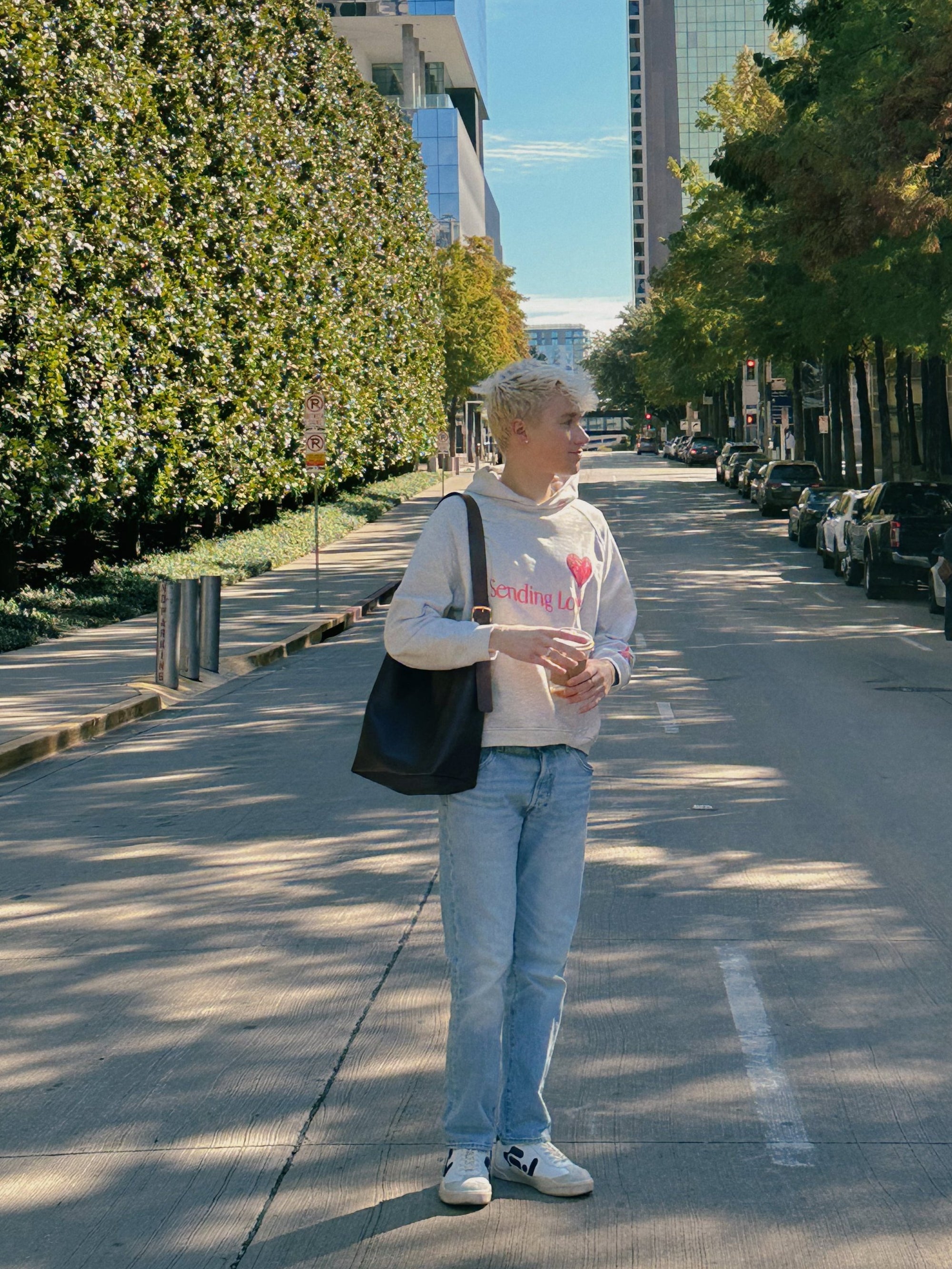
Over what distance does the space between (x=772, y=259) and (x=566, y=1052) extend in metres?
37.0

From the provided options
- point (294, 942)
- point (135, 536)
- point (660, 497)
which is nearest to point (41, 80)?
point (135, 536)

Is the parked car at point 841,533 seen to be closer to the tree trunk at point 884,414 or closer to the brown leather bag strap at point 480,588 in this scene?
the tree trunk at point 884,414

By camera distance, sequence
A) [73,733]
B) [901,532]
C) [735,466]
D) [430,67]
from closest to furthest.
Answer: [73,733], [901,532], [735,466], [430,67]

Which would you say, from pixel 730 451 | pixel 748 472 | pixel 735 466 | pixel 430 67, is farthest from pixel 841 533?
pixel 430 67

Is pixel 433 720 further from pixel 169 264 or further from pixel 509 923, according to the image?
pixel 169 264

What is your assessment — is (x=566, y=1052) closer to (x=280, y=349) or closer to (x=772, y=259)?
(x=280, y=349)

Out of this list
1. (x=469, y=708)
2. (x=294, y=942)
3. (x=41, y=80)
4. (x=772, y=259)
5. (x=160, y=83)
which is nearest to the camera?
(x=469, y=708)

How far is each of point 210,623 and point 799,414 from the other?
48.0 metres

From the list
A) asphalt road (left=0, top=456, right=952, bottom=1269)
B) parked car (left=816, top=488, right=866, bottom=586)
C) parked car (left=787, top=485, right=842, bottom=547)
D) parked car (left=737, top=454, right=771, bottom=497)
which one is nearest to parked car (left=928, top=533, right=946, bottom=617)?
parked car (left=816, top=488, right=866, bottom=586)

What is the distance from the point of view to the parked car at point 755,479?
5025 cm

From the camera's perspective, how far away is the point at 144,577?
25766 millimetres

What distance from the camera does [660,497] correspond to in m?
59.3

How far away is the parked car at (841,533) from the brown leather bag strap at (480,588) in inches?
942

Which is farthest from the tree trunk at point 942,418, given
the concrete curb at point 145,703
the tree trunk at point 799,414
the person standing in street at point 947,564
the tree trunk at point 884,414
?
the person standing in street at point 947,564
